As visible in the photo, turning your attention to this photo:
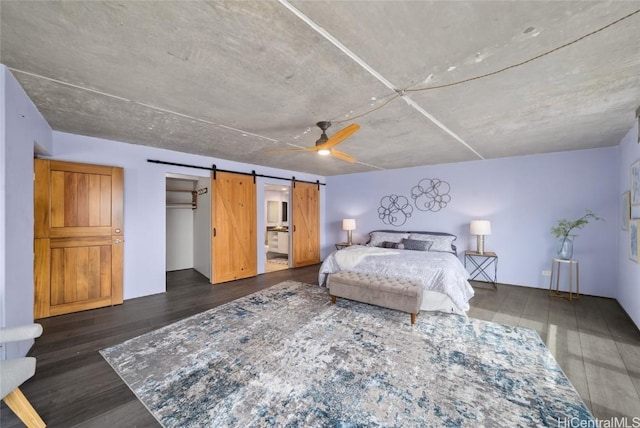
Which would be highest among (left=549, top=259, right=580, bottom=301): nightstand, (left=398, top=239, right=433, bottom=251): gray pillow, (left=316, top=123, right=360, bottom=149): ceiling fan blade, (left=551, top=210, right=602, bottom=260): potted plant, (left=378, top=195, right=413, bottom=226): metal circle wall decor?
(left=316, top=123, right=360, bottom=149): ceiling fan blade

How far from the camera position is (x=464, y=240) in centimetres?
547

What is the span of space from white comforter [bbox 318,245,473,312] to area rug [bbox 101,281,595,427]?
16.0 inches

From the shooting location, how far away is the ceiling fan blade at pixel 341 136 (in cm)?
252

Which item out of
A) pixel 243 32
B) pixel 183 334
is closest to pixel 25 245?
pixel 183 334

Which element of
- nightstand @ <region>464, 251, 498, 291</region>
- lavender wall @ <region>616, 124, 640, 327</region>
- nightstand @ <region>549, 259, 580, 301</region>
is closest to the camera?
lavender wall @ <region>616, 124, 640, 327</region>

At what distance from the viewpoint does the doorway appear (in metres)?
7.30

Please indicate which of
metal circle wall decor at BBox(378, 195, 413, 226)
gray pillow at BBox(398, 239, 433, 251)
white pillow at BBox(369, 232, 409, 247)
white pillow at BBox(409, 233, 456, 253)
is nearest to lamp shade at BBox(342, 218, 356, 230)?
white pillow at BBox(369, 232, 409, 247)

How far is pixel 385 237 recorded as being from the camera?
6047 millimetres

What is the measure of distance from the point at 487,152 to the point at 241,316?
5.09 m

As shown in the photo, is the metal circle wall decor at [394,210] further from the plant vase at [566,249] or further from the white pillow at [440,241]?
the plant vase at [566,249]

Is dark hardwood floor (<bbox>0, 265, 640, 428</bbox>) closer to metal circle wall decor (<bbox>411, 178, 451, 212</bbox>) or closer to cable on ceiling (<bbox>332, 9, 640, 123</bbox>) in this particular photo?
metal circle wall decor (<bbox>411, 178, 451, 212</bbox>)

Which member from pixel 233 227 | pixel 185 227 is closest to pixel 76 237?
pixel 233 227

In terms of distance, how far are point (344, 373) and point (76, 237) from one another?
13.5ft

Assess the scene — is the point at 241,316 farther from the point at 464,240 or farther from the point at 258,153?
the point at 464,240
